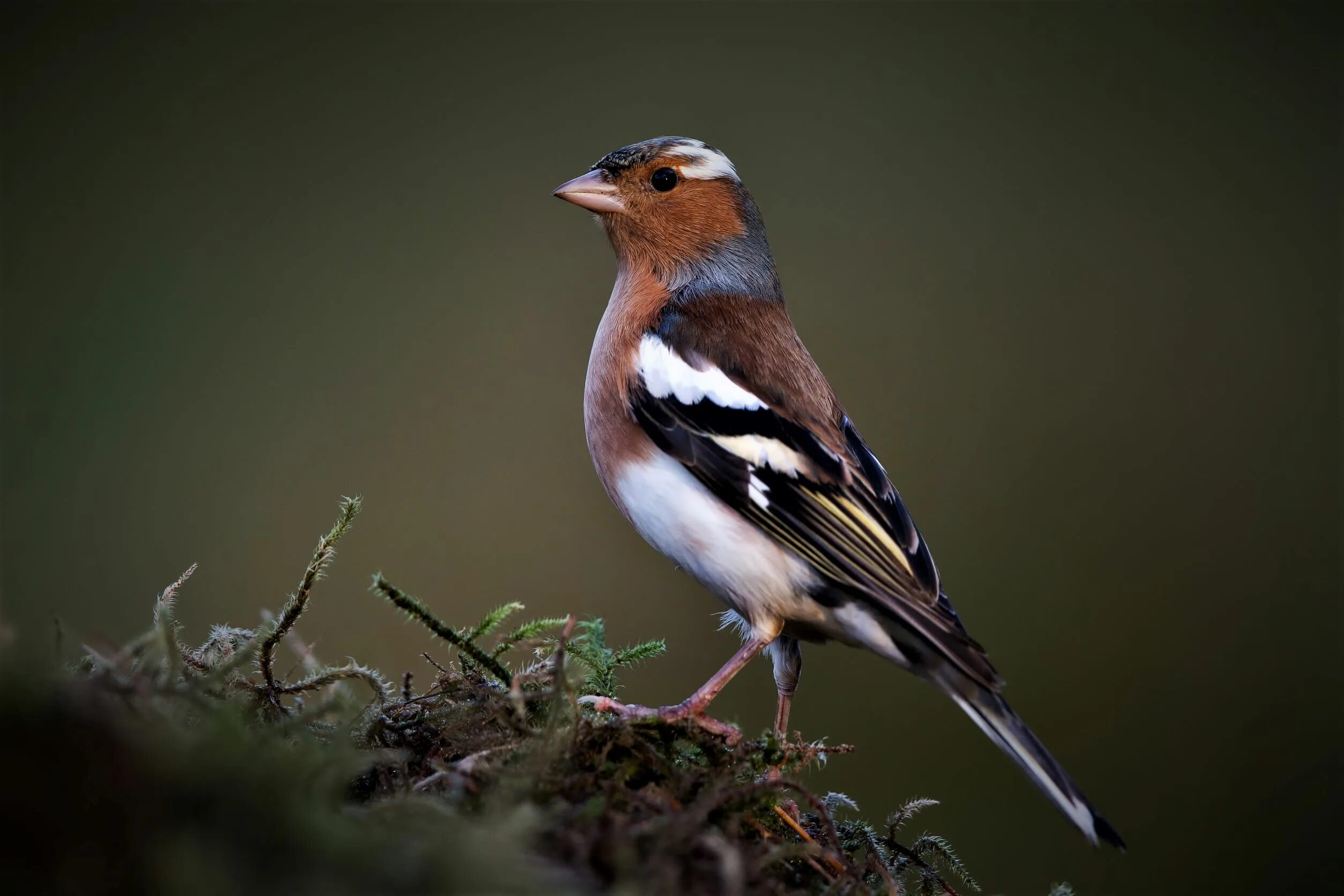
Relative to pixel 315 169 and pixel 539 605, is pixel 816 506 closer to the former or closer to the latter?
pixel 539 605

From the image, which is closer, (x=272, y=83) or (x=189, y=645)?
(x=189, y=645)

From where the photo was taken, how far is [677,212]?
3.47m

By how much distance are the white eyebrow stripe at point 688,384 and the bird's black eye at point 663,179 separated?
0.90m

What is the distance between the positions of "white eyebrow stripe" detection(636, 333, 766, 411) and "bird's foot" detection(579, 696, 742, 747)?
2.72 ft

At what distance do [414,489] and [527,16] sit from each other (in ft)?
17.4

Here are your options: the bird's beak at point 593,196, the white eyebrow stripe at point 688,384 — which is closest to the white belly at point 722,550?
the white eyebrow stripe at point 688,384

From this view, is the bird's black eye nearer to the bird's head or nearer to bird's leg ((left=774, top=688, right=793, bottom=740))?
the bird's head

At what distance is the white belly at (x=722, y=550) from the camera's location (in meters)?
2.48

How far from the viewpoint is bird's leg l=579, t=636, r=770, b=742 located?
172 cm

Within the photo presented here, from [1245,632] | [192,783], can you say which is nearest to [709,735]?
[192,783]

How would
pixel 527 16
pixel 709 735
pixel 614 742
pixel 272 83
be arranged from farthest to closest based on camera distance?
pixel 527 16 → pixel 272 83 → pixel 709 735 → pixel 614 742

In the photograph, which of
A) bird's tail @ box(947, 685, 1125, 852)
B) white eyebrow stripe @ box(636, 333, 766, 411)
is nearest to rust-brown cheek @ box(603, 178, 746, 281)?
white eyebrow stripe @ box(636, 333, 766, 411)

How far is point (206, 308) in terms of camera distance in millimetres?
6844

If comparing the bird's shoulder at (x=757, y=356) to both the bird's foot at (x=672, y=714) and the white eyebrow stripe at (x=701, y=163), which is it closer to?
the white eyebrow stripe at (x=701, y=163)
